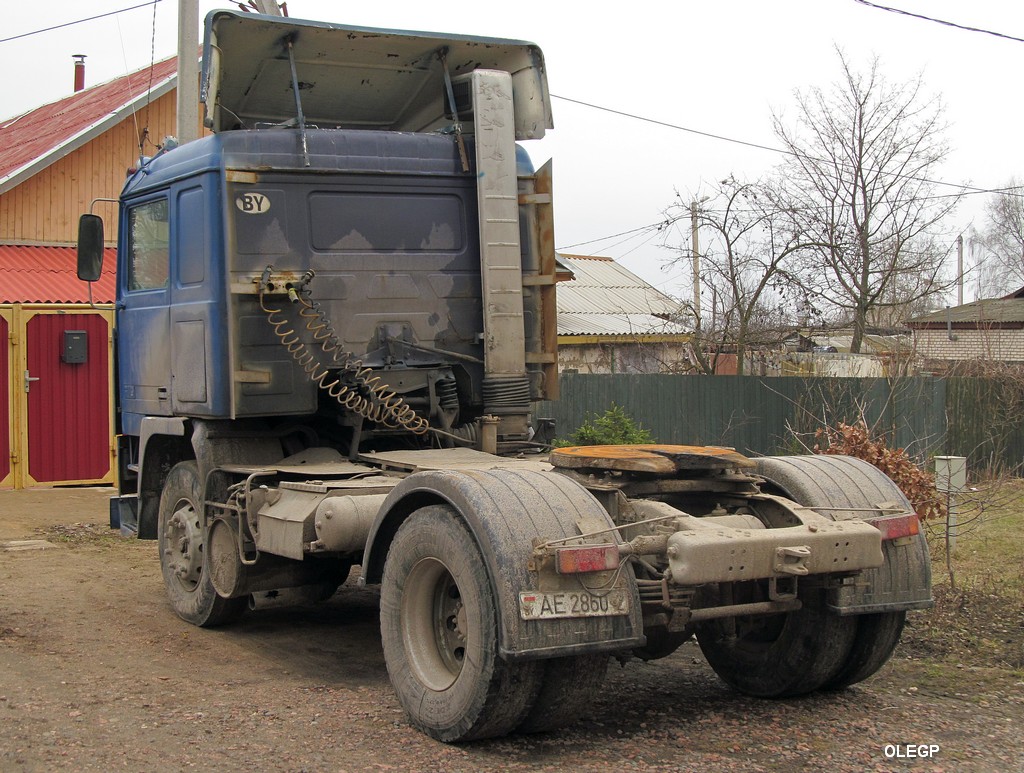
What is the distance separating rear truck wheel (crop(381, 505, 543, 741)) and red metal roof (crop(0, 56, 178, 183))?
1113cm

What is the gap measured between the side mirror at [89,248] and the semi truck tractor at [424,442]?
2 cm

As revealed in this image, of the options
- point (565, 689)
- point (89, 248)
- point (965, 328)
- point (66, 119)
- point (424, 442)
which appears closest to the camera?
point (565, 689)

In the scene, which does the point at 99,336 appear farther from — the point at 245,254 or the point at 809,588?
the point at 809,588

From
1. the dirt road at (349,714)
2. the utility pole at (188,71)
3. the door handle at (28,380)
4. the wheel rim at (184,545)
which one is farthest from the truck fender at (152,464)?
the door handle at (28,380)

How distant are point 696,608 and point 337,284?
314 centimetres

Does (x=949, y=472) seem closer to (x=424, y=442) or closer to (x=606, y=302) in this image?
(x=424, y=442)

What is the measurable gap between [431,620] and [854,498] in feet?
6.72

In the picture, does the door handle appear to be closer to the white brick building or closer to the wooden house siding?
the wooden house siding

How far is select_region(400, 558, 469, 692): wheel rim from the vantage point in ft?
17.4

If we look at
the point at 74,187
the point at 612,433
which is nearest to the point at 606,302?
the point at 74,187

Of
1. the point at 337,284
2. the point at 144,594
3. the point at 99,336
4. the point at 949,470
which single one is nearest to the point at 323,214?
the point at 337,284

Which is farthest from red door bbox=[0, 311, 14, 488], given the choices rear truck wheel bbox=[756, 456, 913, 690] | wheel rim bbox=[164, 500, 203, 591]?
rear truck wheel bbox=[756, 456, 913, 690]

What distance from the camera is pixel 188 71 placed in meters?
12.4

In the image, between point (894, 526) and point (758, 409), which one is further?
point (758, 409)
